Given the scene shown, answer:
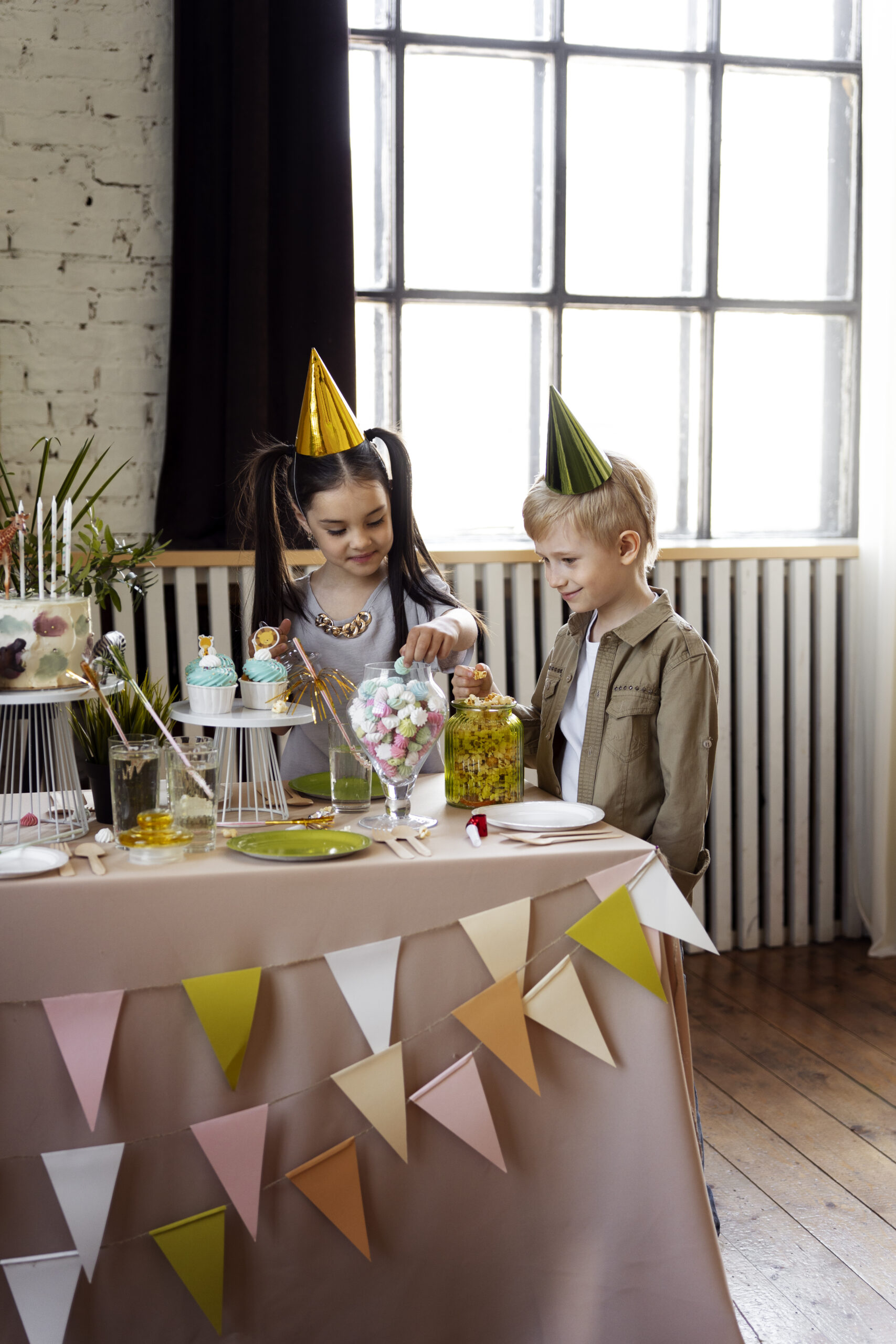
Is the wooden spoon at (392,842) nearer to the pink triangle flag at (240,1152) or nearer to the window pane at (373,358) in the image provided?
the pink triangle flag at (240,1152)

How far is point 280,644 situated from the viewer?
56.9 inches

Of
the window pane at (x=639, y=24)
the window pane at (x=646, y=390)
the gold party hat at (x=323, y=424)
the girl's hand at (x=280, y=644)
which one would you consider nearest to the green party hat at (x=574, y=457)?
the gold party hat at (x=323, y=424)

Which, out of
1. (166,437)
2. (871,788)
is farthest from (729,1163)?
(166,437)

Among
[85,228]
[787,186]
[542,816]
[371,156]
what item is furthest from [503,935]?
[787,186]

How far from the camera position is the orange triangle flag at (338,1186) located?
116cm

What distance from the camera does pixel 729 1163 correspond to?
1895 millimetres

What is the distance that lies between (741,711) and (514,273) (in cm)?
129

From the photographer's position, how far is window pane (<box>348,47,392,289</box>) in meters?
2.72

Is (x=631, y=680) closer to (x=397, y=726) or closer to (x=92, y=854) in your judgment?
(x=397, y=726)

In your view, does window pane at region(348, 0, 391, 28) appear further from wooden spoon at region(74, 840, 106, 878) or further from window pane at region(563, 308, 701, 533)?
wooden spoon at region(74, 840, 106, 878)

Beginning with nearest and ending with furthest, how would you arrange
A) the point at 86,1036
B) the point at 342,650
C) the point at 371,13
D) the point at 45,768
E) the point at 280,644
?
the point at 86,1036
the point at 45,768
the point at 280,644
the point at 342,650
the point at 371,13

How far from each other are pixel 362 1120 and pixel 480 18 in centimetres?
264

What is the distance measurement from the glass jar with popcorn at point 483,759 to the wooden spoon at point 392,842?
0.63ft

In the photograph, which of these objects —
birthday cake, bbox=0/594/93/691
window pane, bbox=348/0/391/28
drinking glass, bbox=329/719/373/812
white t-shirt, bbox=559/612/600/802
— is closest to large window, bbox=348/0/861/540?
window pane, bbox=348/0/391/28
